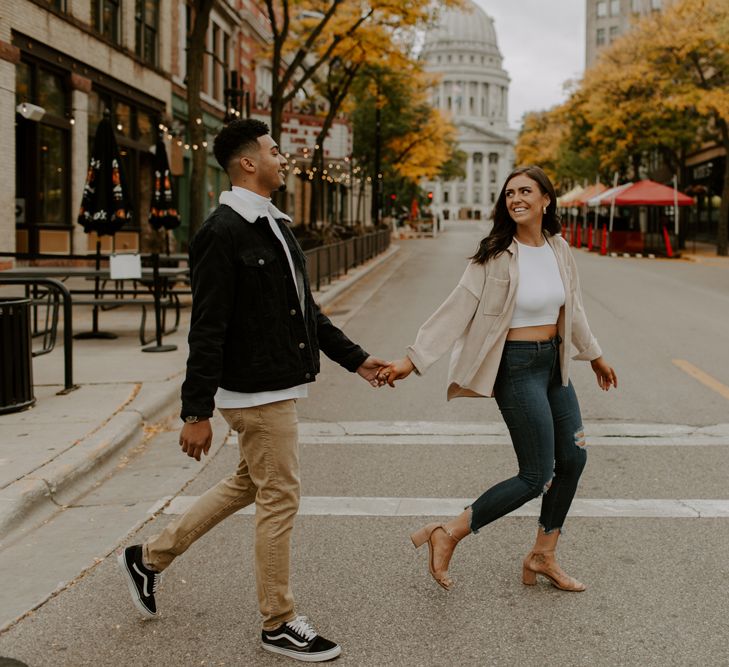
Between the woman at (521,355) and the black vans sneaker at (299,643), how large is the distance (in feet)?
2.52

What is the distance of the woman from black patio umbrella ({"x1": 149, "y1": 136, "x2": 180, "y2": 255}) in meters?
13.4

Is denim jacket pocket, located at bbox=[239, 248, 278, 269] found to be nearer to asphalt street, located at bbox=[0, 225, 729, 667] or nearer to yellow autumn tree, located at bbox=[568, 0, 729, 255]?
asphalt street, located at bbox=[0, 225, 729, 667]


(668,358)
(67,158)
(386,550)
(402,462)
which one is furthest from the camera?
(67,158)

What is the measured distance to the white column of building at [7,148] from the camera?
59.4 ft

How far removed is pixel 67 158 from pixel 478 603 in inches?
789

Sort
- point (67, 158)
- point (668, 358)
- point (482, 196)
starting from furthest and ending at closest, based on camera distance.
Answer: point (482, 196) < point (67, 158) < point (668, 358)

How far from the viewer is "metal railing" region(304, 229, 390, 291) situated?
18.8 meters

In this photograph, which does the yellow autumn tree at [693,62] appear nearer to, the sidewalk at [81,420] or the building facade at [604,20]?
the sidewalk at [81,420]

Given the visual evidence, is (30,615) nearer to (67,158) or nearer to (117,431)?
(117,431)

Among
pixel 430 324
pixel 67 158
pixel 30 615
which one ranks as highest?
pixel 67 158

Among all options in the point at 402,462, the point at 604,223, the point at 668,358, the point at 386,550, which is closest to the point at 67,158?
the point at 668,358

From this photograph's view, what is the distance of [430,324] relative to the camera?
4215 millimetres

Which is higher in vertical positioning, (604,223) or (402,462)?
(604,223)

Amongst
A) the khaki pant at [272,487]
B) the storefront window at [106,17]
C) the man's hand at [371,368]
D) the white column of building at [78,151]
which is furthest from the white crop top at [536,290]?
the storefront window at [106,17]
